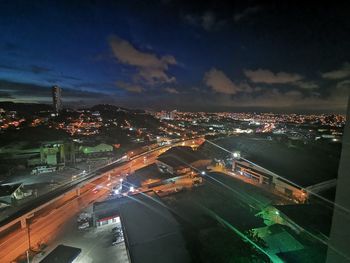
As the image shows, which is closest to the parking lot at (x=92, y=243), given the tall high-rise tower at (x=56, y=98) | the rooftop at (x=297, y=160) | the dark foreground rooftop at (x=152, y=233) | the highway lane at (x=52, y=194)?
the dark foreground rooftop at (x=152, y=233)

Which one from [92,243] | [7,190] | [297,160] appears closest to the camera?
[92,243]

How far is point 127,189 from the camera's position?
10.6 metres

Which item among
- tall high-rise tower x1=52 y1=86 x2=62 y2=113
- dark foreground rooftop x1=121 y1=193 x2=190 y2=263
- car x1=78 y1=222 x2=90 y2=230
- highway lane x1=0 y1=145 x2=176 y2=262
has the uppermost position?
tall high-rise tower x1=52 y1=86 x2=62 y2=113

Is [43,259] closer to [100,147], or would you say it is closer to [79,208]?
[79,208]

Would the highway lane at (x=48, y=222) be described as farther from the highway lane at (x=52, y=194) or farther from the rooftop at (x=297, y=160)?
the rooftop at (x=297, y=160)

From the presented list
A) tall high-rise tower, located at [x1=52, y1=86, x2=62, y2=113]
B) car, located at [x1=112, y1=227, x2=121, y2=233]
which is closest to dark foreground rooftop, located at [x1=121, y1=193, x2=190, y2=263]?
car, located at [x1=112, y1=227, x2=121, y2=233]

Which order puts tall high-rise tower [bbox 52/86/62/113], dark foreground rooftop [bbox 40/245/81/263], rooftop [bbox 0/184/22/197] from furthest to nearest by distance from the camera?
tall high-rise tower [bbox 52/86/62/113] → rooftop [bbox 0/184/22/197] → dark foreground rooftop [bbox 40/245/81/263]

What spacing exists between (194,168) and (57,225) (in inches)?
323

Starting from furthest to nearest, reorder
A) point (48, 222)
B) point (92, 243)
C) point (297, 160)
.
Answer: point (297, 160) < point (48, 222) < point (92, 243)

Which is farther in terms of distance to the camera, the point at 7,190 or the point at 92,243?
the point at 7,190

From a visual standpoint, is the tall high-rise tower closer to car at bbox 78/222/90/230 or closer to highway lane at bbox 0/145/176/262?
highway lane at bbox 0/145/176/262

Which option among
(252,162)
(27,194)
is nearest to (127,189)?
(27,194)

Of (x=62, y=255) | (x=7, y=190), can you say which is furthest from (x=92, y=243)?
(x=7, y=190)

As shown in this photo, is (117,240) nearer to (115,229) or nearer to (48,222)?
(115,229)
